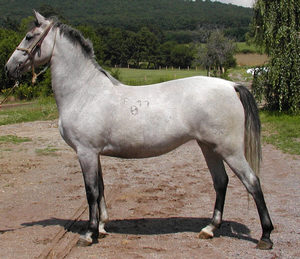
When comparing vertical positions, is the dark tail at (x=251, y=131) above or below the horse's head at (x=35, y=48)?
below

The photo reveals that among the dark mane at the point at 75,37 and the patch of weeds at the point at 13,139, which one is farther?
the patch of weeds at the point at 13,139

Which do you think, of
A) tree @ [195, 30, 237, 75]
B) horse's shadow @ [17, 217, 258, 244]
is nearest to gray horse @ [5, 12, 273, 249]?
horse's shadow @ [17, 217, 258, 244]

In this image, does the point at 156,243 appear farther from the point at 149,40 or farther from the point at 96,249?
the point at 149,40

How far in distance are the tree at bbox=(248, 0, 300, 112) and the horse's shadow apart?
326 inches

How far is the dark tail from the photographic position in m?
3.58

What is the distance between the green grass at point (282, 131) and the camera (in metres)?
8.06

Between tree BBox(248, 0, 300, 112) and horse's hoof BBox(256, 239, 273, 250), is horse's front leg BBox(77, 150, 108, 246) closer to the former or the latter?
horse's hoof BBox(256, 239, 273, 250)

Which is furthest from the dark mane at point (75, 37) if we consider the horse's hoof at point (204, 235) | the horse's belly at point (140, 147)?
the horse's hoof at point (204, 235)

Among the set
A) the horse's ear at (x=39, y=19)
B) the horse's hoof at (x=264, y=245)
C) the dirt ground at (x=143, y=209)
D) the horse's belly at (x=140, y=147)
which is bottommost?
the dirt ground at (x=143, y=209)

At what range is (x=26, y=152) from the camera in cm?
800

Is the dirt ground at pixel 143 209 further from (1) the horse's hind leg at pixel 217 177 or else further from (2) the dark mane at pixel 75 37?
(2) the dark mane at pixel 75 37

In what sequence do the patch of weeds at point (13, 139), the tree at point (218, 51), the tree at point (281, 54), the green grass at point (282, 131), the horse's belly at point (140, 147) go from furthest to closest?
the tree at point (218, 51) → the tree at point (281, 54) → the patch of weeds at point (13, 139) → the green grass at point (282, 131) → the horse's belly at point (140, 147)

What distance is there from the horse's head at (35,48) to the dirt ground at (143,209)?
1866mm

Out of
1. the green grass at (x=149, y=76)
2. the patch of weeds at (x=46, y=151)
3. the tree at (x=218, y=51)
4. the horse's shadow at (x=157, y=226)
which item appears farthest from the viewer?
the tree at (x=218, y=51)
